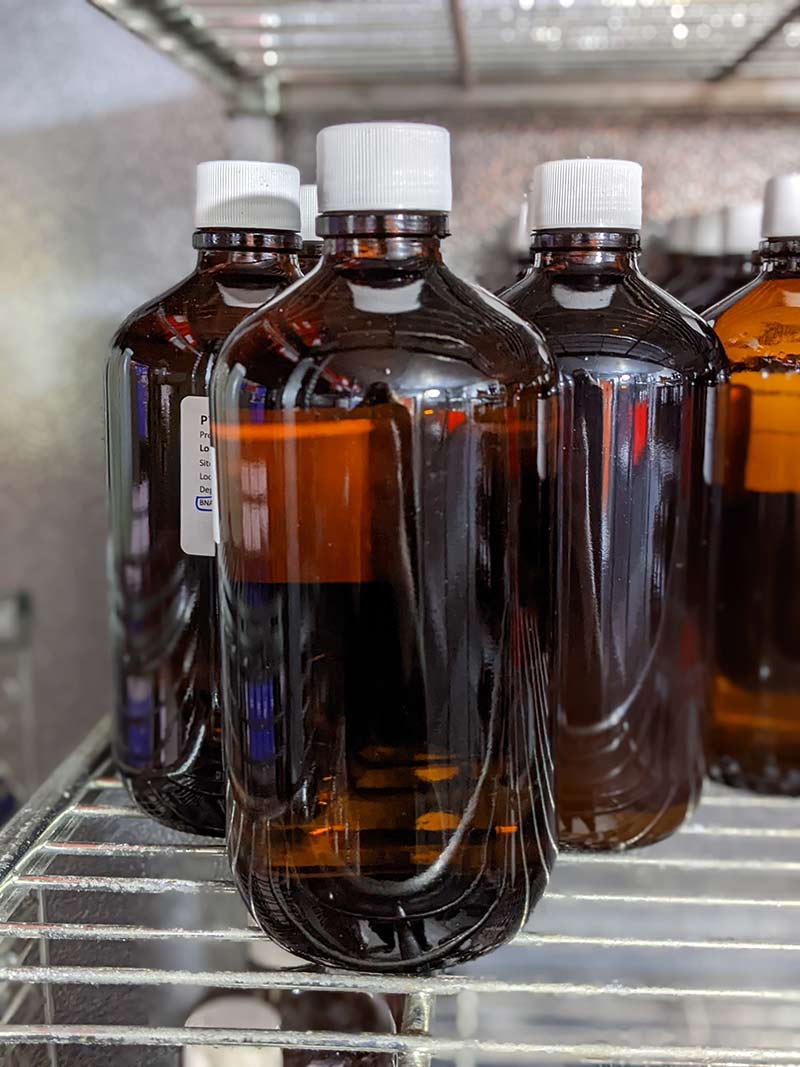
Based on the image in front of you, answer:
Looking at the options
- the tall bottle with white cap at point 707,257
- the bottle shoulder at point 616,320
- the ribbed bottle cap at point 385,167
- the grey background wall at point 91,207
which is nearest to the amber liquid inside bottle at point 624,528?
the bottle shoulder at point 616,320

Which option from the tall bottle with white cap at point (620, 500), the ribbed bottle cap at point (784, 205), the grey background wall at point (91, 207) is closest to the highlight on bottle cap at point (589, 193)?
the tall bottle with white cap at point (620, 500)

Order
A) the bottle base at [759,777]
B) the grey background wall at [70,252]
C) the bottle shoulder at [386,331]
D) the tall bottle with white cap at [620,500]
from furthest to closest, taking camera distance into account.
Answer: the grey background wall at [70,252]
the bottle base at [759,777]
the tall bottle with white cap at [620,500]
the bottle shoulder at [386,331]

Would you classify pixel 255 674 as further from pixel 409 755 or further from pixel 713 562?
pixel 713 562

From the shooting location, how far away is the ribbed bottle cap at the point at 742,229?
2.45 feet

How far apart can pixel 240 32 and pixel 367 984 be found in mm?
698

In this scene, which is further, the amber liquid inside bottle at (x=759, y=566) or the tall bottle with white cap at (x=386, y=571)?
the amber liquid inside bottle at (x=759, y=566)

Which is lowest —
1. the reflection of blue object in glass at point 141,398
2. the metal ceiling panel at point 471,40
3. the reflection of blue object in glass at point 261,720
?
the reflection of blue object in glass at point 261,720

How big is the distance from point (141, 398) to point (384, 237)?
0.57 feet

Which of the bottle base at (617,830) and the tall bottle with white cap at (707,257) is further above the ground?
the tall bottle with white cap at (707,257)

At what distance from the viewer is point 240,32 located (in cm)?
87

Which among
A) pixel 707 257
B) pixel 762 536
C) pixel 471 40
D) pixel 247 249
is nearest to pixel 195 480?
pixel 247 249

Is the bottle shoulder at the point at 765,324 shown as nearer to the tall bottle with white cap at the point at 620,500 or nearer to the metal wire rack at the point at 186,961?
the tall bottle with white cap at the point at 620,500

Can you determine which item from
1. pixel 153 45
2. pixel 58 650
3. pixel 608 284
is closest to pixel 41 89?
pixel 153 45

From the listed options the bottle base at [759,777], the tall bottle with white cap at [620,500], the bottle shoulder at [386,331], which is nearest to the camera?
the bottle shoulder at [386,331]
